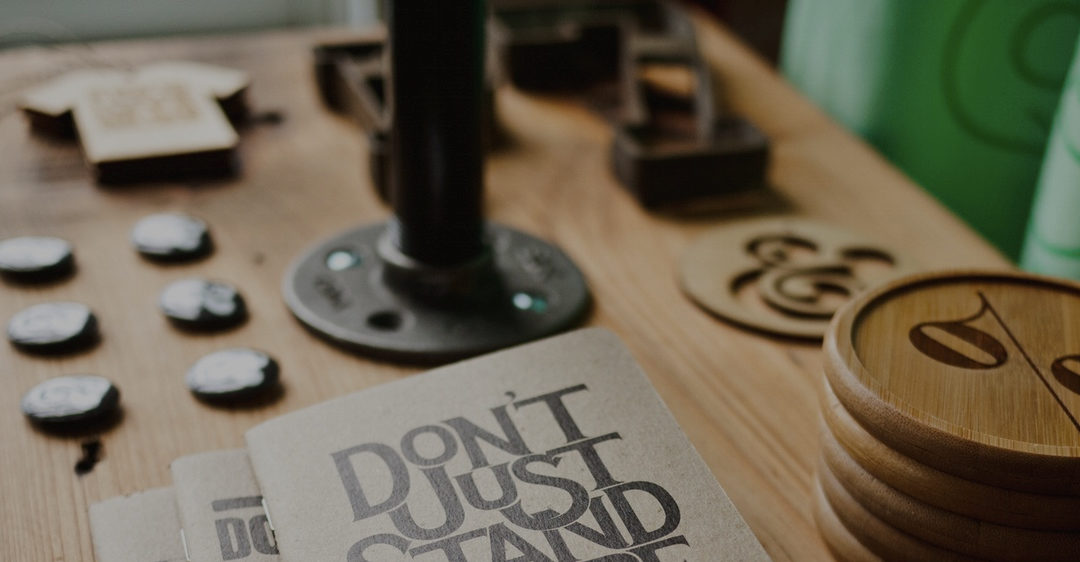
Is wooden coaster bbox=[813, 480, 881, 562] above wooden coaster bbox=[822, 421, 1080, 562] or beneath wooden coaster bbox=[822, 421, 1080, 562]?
beneath

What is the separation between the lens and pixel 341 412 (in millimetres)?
535

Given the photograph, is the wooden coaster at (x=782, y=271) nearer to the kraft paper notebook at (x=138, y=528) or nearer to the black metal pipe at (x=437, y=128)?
the black metal pipe at (x=437, y=128)

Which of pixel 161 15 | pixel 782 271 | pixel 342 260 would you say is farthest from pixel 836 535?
pixel 161 15

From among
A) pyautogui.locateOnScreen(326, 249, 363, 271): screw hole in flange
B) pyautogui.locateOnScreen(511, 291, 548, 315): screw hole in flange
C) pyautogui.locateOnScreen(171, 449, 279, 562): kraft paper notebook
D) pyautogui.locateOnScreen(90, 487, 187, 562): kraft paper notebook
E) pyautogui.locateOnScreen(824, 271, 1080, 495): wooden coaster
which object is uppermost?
pyautogui.locateOnScreen(824, 271, 1080, 495): wooden coaster

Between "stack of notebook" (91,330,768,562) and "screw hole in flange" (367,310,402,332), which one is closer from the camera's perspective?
"stack of notebook" (91,330,768,562)

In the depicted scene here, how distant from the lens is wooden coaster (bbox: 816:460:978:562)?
449mm

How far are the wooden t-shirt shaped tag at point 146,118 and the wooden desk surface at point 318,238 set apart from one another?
0.06 ft

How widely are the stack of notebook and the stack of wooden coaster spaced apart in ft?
0.19

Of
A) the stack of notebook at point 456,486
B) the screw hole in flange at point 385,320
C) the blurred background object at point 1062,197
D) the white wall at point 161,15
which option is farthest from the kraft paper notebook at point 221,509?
the white wall at point 161,15

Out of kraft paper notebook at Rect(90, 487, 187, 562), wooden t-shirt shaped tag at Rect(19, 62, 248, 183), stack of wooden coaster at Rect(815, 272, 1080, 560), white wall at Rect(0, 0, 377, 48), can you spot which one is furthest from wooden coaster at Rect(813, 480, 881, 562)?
white wall at Rect(0, 0, 377, 48)

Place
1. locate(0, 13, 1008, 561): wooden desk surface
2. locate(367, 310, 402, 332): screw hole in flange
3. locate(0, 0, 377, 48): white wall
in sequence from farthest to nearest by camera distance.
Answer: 1. locate(0, 0, 377, 48): white wall
2. locate(367, 310, 402, 332): screw hole in flange
3. locate(0, 13, 1008, 561): wooden desk surface

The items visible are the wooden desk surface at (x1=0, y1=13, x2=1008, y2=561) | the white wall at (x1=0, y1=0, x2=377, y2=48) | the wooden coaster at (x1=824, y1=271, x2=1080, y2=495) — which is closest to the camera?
the wooden coaster at (x1=824, y1=271, x2=1080, y2=495)

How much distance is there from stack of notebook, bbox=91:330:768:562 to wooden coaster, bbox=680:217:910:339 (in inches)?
6.4

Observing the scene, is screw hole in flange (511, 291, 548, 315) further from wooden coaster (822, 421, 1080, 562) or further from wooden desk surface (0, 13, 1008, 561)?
wooden coaster (822, 421, 1080, 562)
